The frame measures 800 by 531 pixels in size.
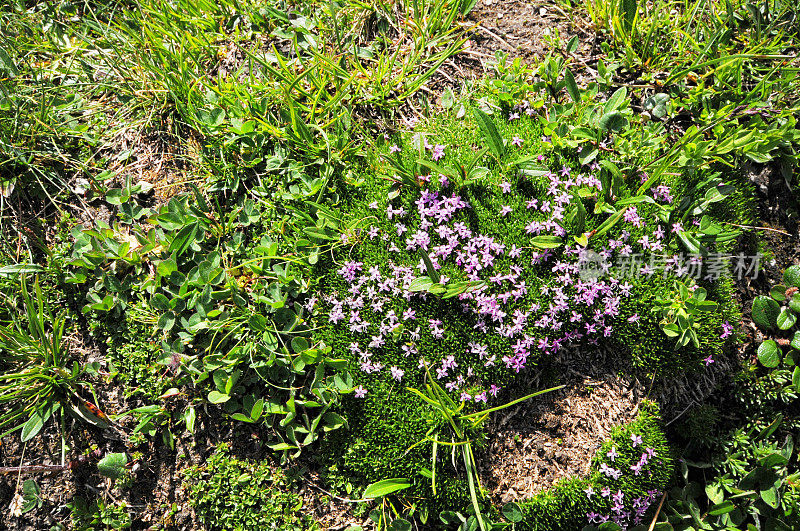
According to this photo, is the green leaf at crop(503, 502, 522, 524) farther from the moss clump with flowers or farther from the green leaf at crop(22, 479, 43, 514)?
the green leaf at crop(22, 479, 43, 514)

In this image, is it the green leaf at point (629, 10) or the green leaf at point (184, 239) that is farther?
the green leaf at point (629, 10)

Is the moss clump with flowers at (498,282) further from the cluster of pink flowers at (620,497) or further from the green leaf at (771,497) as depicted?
the green leaf at (771,497)

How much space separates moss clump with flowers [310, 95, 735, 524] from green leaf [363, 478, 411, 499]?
0.10 metres

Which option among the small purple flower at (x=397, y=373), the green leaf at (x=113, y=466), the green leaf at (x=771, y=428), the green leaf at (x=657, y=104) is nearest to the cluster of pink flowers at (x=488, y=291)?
the small purple flower at (x=397, y=373)

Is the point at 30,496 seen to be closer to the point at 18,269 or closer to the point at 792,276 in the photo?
the point at 18,269

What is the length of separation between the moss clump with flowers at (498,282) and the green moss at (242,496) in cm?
42

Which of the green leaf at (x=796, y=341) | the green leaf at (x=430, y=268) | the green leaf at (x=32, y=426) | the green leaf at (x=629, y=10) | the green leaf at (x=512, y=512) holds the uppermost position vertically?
the green leaf at (x=629, y=10)

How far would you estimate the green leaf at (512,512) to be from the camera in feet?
10.3

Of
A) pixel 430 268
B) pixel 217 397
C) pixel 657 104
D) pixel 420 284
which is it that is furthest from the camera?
pixel 657 104

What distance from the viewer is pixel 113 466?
10.9 ft

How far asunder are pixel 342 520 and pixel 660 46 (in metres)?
3.92

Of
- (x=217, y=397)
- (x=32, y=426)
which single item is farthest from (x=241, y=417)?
(x=32, y=426)

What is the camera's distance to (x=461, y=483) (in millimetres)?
3184

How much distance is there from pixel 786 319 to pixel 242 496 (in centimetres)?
371
